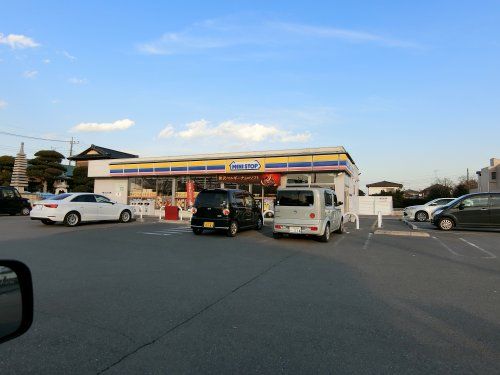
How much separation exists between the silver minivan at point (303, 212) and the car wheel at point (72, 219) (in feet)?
32.5

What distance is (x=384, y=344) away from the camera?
13.5ft

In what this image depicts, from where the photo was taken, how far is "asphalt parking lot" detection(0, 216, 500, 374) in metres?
3.65

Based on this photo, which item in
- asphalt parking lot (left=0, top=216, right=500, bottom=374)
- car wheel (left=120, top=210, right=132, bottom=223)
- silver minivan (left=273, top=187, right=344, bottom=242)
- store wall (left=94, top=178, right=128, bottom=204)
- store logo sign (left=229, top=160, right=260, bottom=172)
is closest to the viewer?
asphalt parking lot (left=0, top=216, right=500, bottom=374)

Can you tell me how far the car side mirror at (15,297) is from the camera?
1.95 metres

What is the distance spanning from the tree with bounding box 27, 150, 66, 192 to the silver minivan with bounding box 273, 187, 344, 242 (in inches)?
1512

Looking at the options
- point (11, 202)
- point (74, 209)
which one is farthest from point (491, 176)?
point (11, 202)

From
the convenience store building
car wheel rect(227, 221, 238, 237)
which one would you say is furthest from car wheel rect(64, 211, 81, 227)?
the convenience store building

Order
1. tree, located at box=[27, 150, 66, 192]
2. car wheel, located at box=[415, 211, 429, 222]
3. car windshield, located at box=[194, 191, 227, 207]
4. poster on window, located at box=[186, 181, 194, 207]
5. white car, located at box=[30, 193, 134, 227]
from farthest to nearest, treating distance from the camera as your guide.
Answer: tree, located at box=[27, 150, 66, 192] < poster on window, located at box=[186, 181, 194, 207] < car wheel, located at box=[415, 211, 429, 222] < white car, located at box=[30, 193, 134, 227] < car windshield, located at box=[194, 191, 227, 207]

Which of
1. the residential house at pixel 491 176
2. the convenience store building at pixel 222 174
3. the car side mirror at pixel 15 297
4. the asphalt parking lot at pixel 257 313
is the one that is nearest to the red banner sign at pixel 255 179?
the convenience store building at pixel 222 174

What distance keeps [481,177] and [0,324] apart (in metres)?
82.3

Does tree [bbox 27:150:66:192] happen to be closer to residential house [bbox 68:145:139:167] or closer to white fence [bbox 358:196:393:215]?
residential house [bbox 68:145:139:167]

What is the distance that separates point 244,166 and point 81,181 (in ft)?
89.1

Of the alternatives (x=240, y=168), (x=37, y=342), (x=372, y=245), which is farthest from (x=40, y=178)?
(x=37, y=342)

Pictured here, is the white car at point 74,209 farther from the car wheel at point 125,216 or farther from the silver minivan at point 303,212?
the silver minivan at point 303,212
